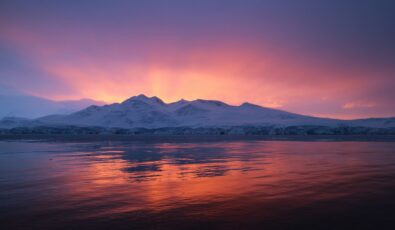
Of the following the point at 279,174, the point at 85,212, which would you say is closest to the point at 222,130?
the point at 279,174

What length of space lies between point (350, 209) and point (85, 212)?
331 inches

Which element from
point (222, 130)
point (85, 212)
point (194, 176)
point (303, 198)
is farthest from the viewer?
point (222, 130)

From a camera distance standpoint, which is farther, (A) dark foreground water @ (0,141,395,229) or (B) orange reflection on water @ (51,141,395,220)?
(B) orange reflection on water @ (51,141,395,220)

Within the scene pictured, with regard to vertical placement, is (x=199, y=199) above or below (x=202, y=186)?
below

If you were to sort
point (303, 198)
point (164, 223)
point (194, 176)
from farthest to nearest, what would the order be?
point (194, 176) → point (303, 198) → point (164, 223)

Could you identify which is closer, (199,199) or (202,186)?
(199,199)

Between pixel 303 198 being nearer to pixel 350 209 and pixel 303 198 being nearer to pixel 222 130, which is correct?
pixel 350 209

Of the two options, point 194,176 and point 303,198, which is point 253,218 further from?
point 194,176

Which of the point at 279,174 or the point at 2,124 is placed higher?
the point at 2,124

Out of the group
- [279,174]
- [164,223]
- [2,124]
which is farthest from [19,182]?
[2,124]

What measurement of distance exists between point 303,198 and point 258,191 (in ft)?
6.51

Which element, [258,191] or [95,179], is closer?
[258,191]

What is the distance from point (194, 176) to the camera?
1830 centimetres

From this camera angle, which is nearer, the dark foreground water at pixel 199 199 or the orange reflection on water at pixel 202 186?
the dark foreground water at pixel 199 199
